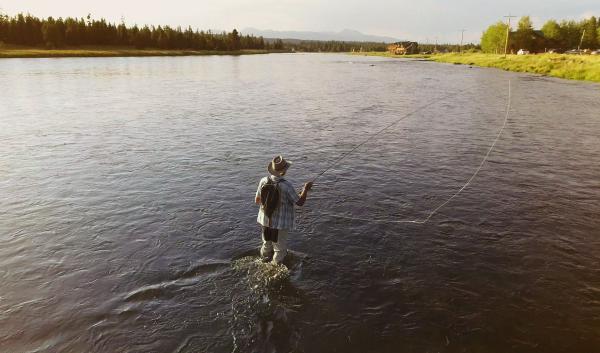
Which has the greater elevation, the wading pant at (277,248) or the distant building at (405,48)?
the distant building at (405,48)

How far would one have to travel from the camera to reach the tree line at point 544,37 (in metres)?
132

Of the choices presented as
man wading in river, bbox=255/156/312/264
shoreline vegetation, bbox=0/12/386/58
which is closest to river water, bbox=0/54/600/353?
man wading in river, bbox=255/156/312/264

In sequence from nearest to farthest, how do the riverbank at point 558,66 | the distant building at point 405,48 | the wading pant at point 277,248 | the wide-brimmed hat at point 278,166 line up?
the wide-brimmed hat at point 278,166, the wading pant at point 277,248, the riverbank at point 558,66, the distant building at point 405,48

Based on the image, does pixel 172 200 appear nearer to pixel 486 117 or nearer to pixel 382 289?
pixel 382 289

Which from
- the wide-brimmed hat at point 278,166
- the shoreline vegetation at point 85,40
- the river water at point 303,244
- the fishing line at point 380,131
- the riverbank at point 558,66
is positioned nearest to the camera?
the river water at point 303,244

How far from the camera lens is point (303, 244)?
10430 mm

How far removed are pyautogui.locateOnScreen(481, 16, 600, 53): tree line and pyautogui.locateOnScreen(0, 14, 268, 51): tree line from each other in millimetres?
121684

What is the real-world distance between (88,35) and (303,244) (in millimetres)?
171355

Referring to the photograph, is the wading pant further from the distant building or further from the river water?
the distant building

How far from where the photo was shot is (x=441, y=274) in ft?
29.9

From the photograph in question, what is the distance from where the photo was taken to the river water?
722cm

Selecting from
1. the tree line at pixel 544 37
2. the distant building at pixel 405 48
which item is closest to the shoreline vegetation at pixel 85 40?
the distant building at pixel 405 48

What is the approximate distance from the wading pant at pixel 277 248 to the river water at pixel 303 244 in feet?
1.41

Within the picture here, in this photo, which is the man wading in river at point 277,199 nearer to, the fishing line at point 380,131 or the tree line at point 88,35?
→ the fishing line at point 380,131
